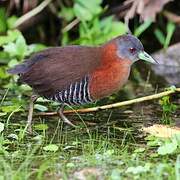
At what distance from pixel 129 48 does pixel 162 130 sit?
78 centimetres

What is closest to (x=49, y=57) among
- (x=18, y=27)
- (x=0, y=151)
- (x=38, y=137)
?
(x=38, y=137)

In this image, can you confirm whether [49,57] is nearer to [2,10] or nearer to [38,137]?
[38,137]

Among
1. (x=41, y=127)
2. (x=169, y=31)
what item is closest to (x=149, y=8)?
(x=169, y=31)

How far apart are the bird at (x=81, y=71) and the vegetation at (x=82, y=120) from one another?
276 millimetres

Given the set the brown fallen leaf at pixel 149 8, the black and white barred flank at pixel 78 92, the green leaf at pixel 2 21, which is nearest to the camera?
the black and white barred flank at pixel 78 92

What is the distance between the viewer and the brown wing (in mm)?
5391

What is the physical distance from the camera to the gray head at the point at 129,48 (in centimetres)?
552

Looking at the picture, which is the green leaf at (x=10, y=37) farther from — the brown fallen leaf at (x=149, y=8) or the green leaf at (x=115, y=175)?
the green leaf at (x=115, y=175)

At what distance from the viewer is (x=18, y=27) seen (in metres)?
8.38

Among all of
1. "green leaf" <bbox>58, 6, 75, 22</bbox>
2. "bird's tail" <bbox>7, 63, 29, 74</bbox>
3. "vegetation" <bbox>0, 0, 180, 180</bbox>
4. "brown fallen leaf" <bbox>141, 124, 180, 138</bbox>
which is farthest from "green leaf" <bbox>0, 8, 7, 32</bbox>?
"brown fallen leaf" <bbox>141, 124, 180, 138</bbox>

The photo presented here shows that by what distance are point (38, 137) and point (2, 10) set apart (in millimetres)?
3576

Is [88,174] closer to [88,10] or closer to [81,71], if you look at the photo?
[81,71]

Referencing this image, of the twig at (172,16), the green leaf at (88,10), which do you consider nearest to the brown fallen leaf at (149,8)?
the twig at (172,16)

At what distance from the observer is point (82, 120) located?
18.7ft
